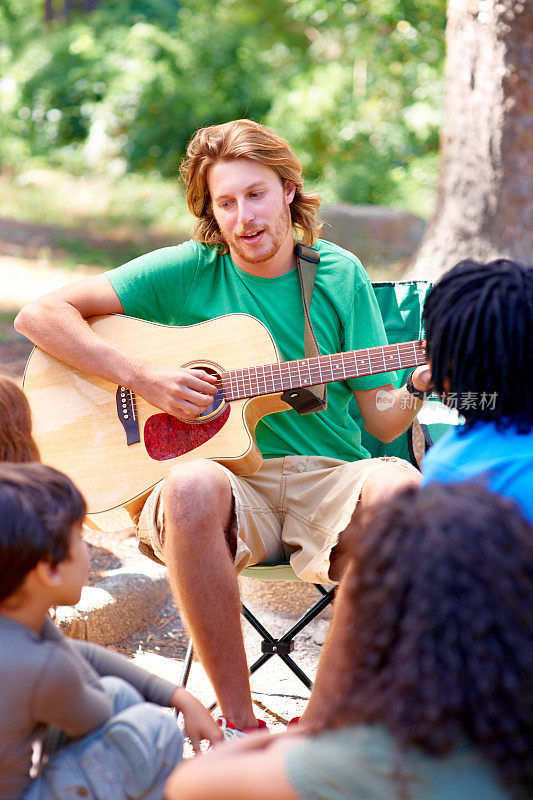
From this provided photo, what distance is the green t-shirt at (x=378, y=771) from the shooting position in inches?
48.6

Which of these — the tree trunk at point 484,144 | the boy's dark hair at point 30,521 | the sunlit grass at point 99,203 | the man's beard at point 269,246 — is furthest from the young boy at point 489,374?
the sunlit grass at point 99,203

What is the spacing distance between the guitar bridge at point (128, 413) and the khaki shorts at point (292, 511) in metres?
0.25

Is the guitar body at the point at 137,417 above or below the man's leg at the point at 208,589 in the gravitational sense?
above

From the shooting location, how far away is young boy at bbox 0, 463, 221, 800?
5.04ft

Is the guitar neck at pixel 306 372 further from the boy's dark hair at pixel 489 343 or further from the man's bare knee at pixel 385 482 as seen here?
the boy's dark hair at pixel 489 343

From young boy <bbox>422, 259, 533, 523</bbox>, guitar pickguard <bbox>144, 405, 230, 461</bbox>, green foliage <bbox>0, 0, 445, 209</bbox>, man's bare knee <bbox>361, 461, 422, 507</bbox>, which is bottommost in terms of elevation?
man's bare knee <bbox>361, 461, 422, 507</bbox>

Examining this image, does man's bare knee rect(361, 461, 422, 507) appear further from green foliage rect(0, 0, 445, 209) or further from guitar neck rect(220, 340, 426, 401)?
green foliage rect(0, 0, 445, 209)

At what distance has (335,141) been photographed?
12.9m

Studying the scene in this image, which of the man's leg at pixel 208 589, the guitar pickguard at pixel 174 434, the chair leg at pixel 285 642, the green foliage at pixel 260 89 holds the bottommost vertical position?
the chair leg at pixel 285 642

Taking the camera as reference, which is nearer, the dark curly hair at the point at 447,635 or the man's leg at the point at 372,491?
the dark curly hair at the point at 447,635

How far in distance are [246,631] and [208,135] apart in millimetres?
1809

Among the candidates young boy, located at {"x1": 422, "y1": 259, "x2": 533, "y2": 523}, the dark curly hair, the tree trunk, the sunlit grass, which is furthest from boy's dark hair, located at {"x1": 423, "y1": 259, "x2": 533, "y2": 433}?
the sunlit grass

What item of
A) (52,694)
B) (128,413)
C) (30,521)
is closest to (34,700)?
(52,694)

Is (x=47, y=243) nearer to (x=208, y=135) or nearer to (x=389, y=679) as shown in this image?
(x=208, y=135)
